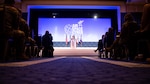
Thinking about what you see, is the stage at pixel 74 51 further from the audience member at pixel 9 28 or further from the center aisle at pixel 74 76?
the center aisle at pixel 74 76

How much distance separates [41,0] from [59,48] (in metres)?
2.78

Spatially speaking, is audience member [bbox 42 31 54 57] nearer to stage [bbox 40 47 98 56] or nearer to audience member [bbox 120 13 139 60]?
audience member [bbox 120 13 139 60]

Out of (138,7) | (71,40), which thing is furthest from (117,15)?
(71,40)

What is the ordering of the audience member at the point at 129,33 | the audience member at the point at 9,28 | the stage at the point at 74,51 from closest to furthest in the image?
the audience member at the point at 9,28
the audience member at the point at 129,33
the stage at the point at 74,51

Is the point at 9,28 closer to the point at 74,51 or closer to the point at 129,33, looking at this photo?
the point at 129,33

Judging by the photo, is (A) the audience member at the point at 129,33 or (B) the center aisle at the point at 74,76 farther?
(A) the audience member at the point at 129,33

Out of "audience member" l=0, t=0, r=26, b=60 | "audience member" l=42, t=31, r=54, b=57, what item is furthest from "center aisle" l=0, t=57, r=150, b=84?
"audience member" l=42, t=31, r=54, b=57

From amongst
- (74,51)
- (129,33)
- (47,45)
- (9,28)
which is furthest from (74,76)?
(74,51)

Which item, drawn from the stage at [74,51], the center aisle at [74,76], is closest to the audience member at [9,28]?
the center aisle at [74,76]

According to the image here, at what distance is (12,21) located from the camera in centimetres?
338

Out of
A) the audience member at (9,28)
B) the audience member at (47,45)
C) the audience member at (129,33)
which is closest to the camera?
the audience member at (9,28)

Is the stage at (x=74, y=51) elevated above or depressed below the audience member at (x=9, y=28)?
below

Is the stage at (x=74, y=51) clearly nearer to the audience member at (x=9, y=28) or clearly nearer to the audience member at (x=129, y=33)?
the audience member at (x=129, y=33)

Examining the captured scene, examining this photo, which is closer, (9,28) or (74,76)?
(74,76)
